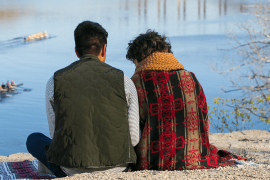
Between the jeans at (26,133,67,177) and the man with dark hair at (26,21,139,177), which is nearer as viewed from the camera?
the man with dark hair at (26,21,139,177)

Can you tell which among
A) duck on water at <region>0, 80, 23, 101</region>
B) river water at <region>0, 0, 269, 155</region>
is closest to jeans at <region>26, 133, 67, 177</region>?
river water at <region>0, 0, 269, 155</region>

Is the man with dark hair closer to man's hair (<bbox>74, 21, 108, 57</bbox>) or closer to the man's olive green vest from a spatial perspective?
the man's olive green vest

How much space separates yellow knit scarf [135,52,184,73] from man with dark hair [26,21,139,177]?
30 cm

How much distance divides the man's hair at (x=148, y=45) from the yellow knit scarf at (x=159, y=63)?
0.17 ft

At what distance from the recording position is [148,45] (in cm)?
223

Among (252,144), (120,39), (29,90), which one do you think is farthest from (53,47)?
(252,144)

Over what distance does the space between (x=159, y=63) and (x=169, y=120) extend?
0.41 metres

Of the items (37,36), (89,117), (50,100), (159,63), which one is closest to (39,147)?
(50,100)

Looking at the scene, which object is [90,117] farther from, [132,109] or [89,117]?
[132,109]

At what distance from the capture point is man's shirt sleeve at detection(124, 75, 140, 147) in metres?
1.87

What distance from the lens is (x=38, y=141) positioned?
221 centimetres

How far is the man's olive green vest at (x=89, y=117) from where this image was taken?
5.74 ft

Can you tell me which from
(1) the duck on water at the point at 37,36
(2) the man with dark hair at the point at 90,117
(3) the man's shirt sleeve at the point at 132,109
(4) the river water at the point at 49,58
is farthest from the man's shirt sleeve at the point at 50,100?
(1) the duck on water at the point at 37,36

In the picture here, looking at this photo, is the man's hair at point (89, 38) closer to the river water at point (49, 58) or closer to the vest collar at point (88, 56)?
the vest collar at point (88, 56)
